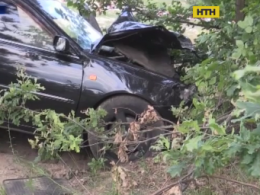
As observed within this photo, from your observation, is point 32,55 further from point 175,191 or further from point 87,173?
point 175,191

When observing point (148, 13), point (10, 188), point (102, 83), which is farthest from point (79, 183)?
point (148, 13)

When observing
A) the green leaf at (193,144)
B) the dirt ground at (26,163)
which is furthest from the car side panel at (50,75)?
the green leaf at (193,144)

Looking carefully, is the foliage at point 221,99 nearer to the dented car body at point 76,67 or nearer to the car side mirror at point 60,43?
the dented car body at point 76,67

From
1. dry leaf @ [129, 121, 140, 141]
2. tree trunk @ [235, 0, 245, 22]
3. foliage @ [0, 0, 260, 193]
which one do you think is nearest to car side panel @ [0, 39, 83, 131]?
foliage @ [0, 0, 260, 193]

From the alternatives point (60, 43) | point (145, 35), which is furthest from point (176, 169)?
point (145, 35)

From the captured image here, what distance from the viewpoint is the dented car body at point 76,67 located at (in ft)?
14.6

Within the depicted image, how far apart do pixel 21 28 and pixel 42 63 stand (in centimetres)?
44

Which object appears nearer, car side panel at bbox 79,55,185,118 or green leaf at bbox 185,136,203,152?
green leaf at bbox 185,136,203,152

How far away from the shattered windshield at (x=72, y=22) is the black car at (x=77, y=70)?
1.7 inches

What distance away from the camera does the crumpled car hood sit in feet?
15.6

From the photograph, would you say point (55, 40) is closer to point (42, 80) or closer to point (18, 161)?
point (42, 80)

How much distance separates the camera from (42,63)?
4.50 m

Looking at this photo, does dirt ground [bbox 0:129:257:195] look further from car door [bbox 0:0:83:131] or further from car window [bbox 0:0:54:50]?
car window [bbox 0:0:54:50]

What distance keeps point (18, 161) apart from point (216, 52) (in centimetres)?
207
